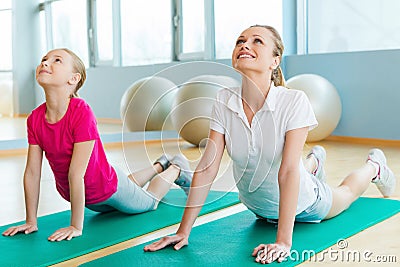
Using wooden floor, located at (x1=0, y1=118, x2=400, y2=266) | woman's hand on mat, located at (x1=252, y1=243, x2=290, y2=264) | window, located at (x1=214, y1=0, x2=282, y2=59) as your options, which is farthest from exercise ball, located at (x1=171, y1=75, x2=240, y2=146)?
window, located at (x1=214, y1=0, x2=282, y2=59)

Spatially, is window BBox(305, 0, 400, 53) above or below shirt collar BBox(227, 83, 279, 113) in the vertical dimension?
above

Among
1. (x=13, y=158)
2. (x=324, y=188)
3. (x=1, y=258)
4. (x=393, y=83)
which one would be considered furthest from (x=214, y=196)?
(x=393, y=83)

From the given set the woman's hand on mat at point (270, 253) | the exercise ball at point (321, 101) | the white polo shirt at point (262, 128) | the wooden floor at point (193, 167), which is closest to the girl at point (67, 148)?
the wooden floor at point (193, 167)

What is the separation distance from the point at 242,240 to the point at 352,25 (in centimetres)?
358

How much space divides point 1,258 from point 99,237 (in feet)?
1.10

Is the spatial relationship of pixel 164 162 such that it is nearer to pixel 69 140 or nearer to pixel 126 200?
pixel 126 200

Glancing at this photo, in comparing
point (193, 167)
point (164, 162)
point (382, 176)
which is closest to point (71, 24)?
point (193, 167)

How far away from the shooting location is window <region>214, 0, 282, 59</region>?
17.7 ft

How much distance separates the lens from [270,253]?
153 cm

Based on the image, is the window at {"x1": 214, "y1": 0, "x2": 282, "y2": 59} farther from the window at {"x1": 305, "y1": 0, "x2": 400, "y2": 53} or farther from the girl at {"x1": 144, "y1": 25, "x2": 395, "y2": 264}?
the girl at {"x1": 144, "y1": 25, "x2": 395, "y2": 264}

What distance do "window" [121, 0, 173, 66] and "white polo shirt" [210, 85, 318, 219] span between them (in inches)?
142

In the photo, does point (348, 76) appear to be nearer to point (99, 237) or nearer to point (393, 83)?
point (393, 83)

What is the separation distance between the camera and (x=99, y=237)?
6.14 ft

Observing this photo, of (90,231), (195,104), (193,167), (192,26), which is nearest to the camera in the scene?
(90,231)
